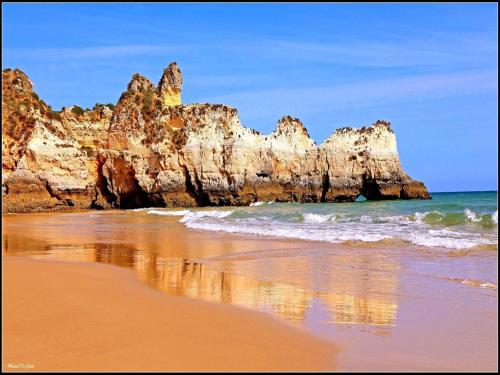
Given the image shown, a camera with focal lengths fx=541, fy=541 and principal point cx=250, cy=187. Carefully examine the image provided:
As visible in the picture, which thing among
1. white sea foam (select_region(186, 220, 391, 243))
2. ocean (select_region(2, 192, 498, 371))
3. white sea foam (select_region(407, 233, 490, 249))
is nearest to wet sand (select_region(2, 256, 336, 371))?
ocean (select_region(2, 192, 498, 371))

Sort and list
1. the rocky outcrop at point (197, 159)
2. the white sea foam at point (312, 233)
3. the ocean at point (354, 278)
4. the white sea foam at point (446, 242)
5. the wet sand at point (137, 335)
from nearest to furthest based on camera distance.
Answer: the wet sand at point (137, 335) → the ocean at point (354, 278) → the white sea foam at point (446, 242) → the white sea foam at point (312, 233) → the rocky outcrop at point (197, 159)

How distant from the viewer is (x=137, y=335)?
4555 millimetres

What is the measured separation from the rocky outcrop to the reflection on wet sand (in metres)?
30.8

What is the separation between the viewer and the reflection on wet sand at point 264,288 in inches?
228

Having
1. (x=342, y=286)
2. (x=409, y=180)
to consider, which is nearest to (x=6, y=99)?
(x=409, y=180)

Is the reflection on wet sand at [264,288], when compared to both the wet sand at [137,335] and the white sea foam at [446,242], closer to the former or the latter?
the wet sand at [137,335]

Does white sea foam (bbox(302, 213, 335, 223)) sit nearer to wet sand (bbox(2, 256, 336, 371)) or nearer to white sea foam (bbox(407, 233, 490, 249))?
→ white sea foam (bbox(407, 233, 490, 249))

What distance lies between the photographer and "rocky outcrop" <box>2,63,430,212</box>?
132 ft

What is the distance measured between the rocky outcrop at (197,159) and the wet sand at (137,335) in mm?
34962

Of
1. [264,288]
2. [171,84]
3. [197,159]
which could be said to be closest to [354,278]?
[264,288]

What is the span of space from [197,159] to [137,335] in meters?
37.5

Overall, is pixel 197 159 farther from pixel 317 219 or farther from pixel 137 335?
pixel 137 335

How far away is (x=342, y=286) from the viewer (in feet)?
24.4

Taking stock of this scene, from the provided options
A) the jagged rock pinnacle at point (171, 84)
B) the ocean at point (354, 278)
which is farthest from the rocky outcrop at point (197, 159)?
the ocean at point (354, 278)
